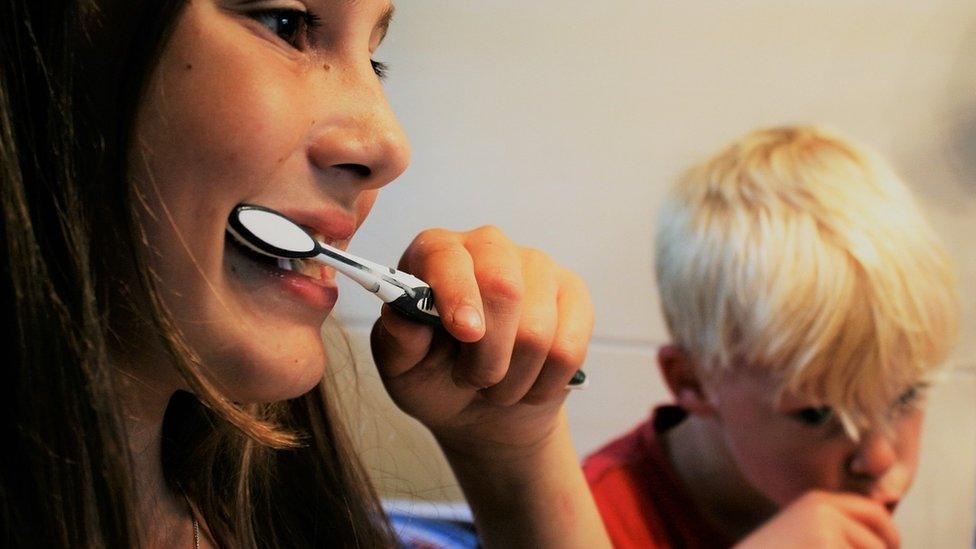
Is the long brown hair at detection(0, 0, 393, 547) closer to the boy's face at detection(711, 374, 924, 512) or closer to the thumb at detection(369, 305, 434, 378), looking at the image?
the thumb at detection(369, 305, 434, 378)

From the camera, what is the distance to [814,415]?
2.76ft

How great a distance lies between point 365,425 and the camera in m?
0.80

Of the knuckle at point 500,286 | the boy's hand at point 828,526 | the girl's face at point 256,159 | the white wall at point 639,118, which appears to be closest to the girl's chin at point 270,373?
the girl's face at point 256,159

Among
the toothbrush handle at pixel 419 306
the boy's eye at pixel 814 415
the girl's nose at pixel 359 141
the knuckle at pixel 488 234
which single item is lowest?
the boy's eye at pixel 814 415

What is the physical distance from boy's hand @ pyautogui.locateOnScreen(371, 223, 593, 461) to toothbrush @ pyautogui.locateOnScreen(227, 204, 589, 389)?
0.01m

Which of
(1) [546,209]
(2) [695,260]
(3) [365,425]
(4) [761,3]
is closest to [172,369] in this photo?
(3) [365,425]

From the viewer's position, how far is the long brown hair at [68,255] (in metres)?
0.35

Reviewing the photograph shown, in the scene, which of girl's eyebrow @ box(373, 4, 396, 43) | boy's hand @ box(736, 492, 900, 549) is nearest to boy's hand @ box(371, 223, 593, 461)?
girl's eyebrow @ box(373, 4, 396, 43)

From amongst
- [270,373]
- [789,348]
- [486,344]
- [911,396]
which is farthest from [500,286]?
[911,396]

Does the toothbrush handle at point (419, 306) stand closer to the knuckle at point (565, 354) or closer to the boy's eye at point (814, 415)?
the knuckle at point (565, 354)

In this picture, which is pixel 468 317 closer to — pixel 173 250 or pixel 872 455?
pixel 173 250

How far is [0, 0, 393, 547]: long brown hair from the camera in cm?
35

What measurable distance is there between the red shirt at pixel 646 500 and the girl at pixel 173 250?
0.44 metres

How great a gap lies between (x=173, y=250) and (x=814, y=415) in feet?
2.10
